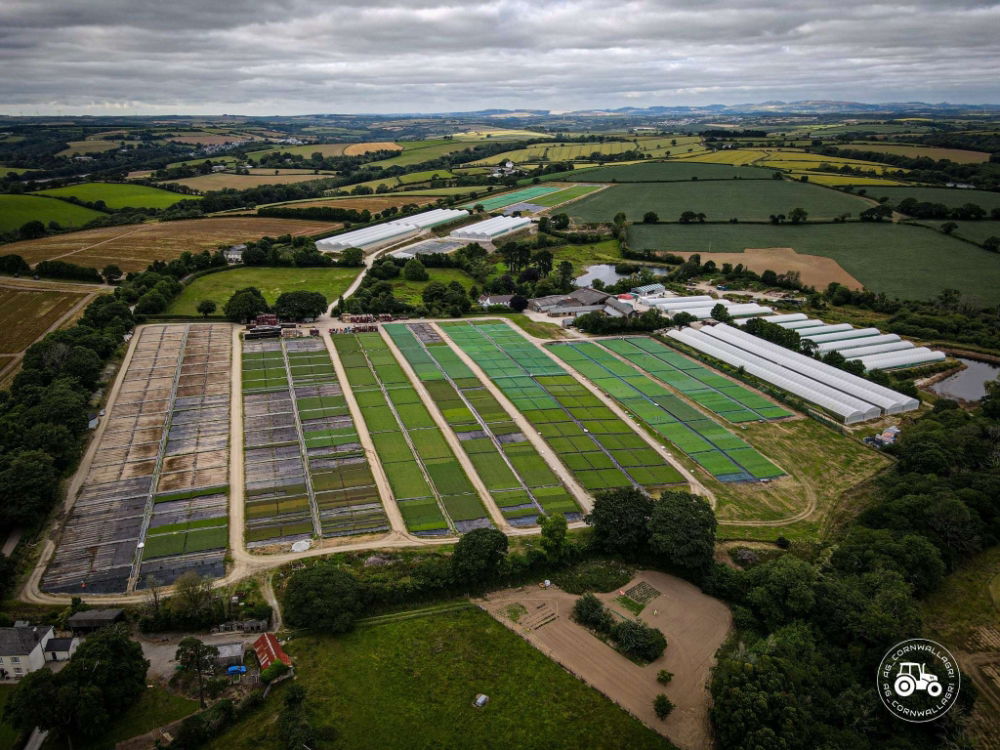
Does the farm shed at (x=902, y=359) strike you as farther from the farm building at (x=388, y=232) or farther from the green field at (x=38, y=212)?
the green field at (x=38, y=212)

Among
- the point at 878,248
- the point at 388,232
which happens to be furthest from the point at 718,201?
the point at 388,232

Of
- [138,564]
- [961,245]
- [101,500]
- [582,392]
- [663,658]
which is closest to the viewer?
[663,658]

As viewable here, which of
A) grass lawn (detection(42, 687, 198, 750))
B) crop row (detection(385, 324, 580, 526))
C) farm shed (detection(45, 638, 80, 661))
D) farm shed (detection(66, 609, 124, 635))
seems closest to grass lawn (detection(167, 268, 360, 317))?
crop row (detection(385, 324, 580, 526))

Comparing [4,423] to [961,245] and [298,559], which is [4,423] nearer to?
[298,559]

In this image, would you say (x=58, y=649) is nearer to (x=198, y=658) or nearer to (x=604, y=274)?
(x=198, y=658)

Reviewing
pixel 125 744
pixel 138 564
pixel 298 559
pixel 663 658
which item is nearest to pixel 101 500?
pixel 138 564

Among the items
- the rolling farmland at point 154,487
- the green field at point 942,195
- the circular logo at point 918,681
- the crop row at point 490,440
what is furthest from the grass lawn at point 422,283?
the green field at point 942,195
